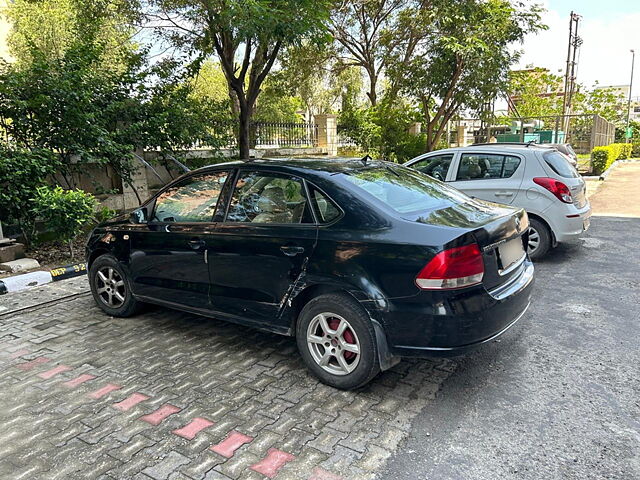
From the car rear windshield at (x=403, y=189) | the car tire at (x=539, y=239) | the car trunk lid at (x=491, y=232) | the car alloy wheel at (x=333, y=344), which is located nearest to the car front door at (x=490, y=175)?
the car tire at (x=539, y=239)

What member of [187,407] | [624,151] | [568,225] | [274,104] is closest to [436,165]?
[568,225]

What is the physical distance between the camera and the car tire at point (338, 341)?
315 cm

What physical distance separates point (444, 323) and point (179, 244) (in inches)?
95.9

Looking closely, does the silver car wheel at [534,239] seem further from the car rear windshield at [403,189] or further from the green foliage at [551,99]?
the green foliage at [551,99]

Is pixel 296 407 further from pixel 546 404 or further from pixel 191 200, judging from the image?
pixel 191 200

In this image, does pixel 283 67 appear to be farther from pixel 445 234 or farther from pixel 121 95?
pixel 445 234

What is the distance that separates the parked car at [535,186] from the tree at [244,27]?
418 centimetres

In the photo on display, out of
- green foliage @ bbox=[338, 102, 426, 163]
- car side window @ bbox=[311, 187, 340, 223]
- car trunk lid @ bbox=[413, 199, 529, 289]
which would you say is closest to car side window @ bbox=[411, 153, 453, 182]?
car trunk lid @ bbox=[413, 199, 529, 289]

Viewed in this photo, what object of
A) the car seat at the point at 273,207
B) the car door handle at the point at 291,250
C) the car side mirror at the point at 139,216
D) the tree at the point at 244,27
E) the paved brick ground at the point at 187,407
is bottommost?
the paved brick ground at the point at 187,407

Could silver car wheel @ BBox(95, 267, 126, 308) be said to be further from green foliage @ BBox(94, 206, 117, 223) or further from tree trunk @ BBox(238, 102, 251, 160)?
tree trunk @ BBox(238, 102, 251, 160)

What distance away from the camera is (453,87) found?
15492 millimetres

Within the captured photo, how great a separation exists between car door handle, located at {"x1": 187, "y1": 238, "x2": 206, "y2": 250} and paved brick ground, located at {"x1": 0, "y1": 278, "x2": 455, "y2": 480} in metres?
0.90

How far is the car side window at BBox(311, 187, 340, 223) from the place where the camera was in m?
3.38

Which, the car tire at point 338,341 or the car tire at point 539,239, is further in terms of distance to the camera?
the car tire at point 539,239
